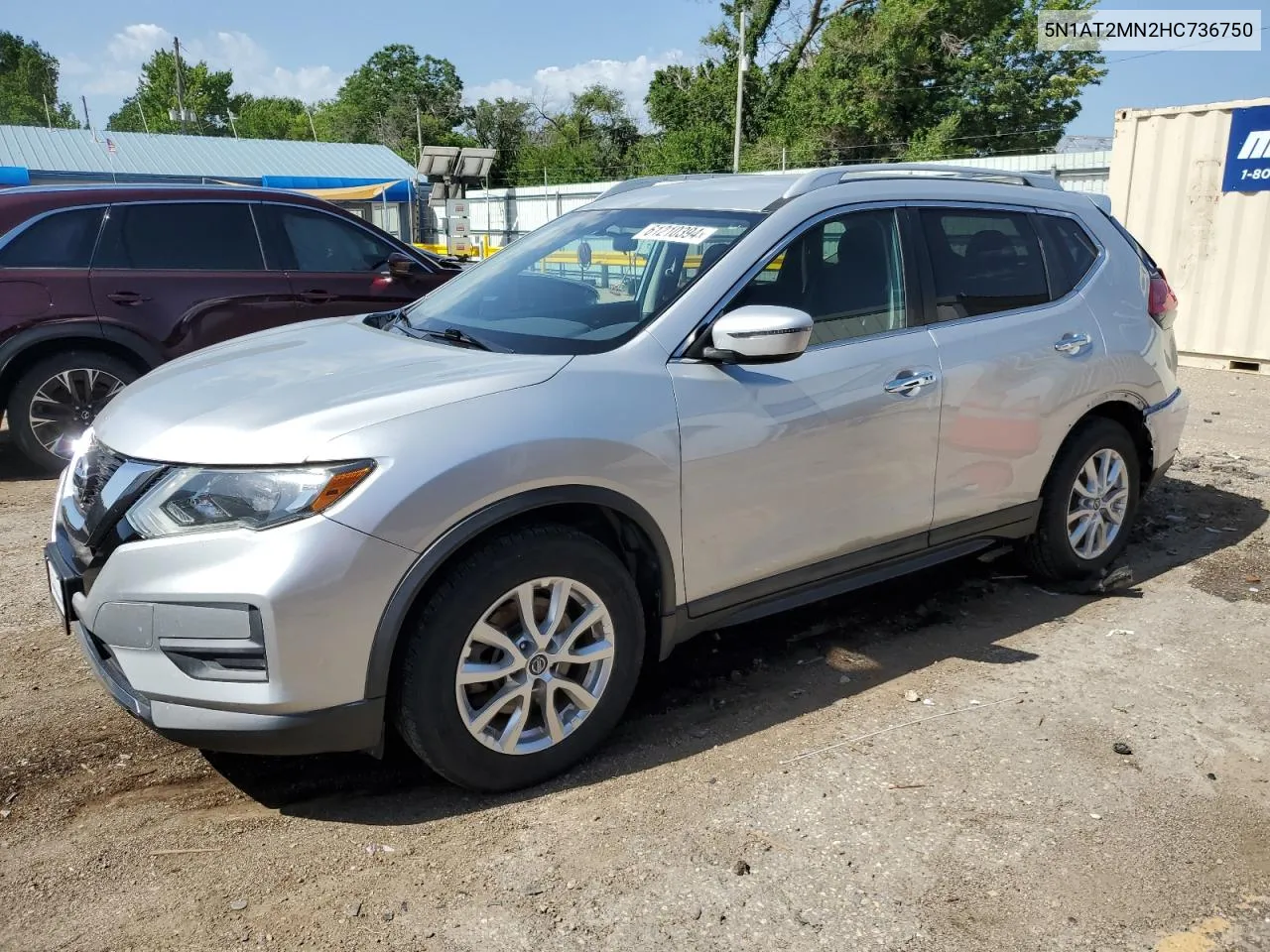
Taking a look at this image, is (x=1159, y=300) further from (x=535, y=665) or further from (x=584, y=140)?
(x=584, y=140)

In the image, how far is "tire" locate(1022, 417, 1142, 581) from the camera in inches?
174

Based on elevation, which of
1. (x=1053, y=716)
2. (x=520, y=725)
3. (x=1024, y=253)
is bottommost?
(x=1053, y=716)

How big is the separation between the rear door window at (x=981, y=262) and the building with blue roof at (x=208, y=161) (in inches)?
1104

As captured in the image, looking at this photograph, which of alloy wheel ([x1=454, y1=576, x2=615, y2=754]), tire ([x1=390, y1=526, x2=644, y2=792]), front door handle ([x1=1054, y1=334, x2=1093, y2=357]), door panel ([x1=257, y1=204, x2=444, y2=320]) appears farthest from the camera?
door panel ([x1=257, y1=204, x2=444, y2=320])

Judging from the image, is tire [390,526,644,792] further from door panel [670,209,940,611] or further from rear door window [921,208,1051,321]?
rear door window [921,208,1051,321]

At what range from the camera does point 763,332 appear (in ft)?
10.1

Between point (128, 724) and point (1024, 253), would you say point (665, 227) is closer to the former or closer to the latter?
point (1024, 253)

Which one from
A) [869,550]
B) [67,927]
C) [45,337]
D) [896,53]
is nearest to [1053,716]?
[869,550]

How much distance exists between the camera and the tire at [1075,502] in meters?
4.43

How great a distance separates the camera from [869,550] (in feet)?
A: 12.3

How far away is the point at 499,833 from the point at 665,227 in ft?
7.08

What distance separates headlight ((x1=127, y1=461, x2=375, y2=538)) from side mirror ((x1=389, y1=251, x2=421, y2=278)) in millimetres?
4870

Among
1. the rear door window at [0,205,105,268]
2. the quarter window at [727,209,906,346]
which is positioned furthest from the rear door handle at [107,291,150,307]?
the quarter window at [727,209,906,346]

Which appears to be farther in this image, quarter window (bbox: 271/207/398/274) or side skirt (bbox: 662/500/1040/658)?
quarter window (bbox: 271/207/398/274)
